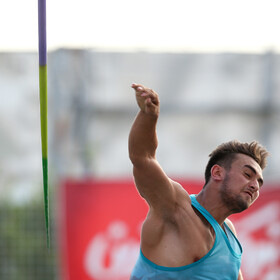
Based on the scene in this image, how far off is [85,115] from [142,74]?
1.10 metres

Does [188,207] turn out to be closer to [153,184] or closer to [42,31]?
[153,184]

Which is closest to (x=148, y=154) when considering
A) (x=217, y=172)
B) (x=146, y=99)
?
(x=146, y=99)

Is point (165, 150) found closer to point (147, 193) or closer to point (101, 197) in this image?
point (101, 197)

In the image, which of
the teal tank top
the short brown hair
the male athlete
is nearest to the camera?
the male athlete

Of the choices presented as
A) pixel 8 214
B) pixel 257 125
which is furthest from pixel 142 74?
pixel 8 214

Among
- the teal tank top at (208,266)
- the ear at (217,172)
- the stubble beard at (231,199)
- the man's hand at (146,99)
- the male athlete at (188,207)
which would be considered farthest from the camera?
the ear at (217,172)

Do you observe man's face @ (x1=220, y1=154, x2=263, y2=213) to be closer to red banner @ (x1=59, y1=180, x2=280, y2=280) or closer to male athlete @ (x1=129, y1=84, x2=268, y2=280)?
male athlete @ (x1=129, y1=84, x2=268, y2=280)

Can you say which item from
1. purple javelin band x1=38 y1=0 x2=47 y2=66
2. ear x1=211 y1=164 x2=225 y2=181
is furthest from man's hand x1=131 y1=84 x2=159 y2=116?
ear x1=211 y1=164 x2=225 y2=181

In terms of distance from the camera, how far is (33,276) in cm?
1398

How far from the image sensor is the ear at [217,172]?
5.77 metres

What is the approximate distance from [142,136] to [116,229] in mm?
6875

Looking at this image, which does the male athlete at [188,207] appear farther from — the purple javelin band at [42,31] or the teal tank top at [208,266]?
the purple javelin band at [42,31]

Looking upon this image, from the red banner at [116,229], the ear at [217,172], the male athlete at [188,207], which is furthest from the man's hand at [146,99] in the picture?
the red banner at [116,229]

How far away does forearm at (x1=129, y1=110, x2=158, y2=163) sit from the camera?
5.19 m
